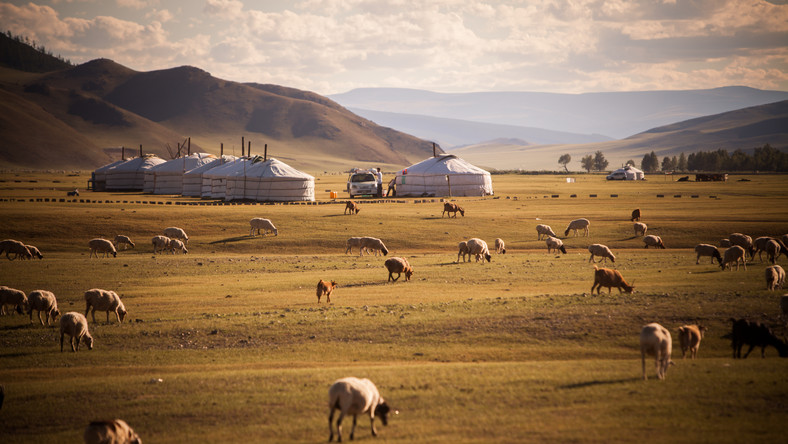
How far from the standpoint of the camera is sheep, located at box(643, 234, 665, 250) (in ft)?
112

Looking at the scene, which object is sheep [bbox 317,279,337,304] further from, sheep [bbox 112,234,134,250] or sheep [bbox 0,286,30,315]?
sheep [bbox 112,234,134,250]

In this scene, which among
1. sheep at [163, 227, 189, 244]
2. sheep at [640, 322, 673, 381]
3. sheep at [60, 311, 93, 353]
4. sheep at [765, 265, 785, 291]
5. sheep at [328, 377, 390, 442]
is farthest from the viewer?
sheep at [163, 227, 189, 244]

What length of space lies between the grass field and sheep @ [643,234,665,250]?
234cm

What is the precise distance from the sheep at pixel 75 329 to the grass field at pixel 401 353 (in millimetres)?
394

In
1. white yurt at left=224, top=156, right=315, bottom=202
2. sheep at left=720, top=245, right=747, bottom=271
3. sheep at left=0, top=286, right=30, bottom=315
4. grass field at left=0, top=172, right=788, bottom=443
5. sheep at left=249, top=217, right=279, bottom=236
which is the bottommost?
grass field at left=0, top=172, right=788, bottom=443

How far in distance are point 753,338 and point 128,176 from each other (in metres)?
85.4

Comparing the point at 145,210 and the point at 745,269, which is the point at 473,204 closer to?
the point at 145,210

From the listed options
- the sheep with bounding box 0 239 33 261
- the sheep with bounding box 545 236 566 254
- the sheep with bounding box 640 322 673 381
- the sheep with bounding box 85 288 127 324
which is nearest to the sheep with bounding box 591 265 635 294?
the sheep with bounding box 640 322 673 381

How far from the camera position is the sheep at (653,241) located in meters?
34.1

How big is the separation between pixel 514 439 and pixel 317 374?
4711mm

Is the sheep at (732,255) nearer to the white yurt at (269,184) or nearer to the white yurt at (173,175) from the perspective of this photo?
the white yurt at (269,184)

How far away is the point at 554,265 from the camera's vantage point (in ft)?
90.5

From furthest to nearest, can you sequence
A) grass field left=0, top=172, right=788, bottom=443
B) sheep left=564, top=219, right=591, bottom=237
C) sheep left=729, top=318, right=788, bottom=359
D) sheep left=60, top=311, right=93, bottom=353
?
1. sheep left=564, top=219, right=591, bottom=237
2. sheep left=60, top=311, right=93, bottom=353
3. sheep left=729, top=318, right=788, bottom=359
4. grass field left=0, top=172, right=788, bottom=443

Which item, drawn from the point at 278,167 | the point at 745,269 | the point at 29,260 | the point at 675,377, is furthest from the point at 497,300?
the point at 278,167
